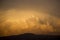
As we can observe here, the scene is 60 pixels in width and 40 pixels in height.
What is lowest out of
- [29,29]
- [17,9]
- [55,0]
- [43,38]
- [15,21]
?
[43,38]

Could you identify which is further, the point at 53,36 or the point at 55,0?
the point at 55,0

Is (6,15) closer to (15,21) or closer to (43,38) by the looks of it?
(15,21)

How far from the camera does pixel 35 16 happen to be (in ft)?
6.03

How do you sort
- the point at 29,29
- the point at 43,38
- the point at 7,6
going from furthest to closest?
the point at 7,6, the point at 29,29, the point at 43,38

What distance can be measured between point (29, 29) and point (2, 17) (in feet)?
1.57

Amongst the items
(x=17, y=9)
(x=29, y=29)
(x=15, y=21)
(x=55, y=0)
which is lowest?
(x=29, y=29)

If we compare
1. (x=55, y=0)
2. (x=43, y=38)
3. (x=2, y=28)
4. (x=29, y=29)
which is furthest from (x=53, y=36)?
(x=2, y=28)

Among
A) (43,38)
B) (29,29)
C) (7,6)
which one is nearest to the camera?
(43,38)

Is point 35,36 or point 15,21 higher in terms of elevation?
point 15,21

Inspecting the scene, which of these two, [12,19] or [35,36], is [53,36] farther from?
[12,19]

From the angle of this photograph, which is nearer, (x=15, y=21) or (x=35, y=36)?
(x=35, y=36)

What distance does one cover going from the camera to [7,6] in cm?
190

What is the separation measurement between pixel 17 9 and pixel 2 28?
384 mm

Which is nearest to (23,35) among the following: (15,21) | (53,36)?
(15,21)
